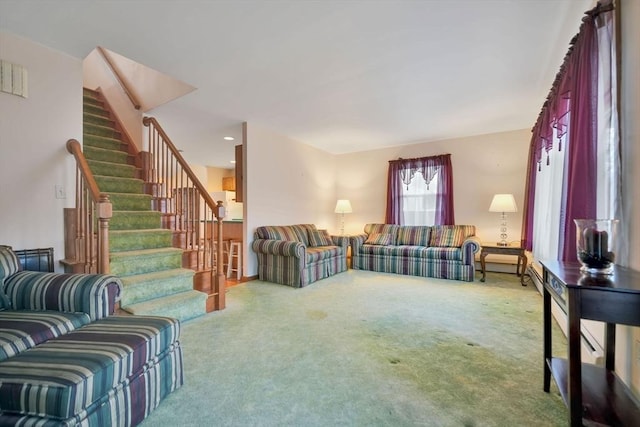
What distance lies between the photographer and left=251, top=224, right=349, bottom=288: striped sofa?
4.11 m

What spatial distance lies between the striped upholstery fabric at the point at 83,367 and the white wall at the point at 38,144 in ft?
4.94

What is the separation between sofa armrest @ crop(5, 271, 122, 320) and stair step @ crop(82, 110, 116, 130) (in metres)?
3.11

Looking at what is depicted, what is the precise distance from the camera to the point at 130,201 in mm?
3646

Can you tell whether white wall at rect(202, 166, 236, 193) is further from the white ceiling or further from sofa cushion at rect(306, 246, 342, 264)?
sofa cushion at rect(306, 246, 342, 264)

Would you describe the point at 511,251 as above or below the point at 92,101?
below

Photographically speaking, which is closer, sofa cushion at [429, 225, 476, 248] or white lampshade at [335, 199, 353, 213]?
sofa cushion at [429, 225, 476, 248]

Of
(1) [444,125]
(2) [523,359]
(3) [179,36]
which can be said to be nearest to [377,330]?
(2) [523,359]

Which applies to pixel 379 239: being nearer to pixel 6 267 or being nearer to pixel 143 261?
pixel 143 261

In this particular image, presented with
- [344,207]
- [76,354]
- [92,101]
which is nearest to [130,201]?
[92,101]

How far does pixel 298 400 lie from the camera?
5.27ft

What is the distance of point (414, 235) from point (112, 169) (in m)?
4.85

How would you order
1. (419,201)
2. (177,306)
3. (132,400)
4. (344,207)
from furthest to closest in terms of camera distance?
1. (344,207)
2. (419,201)
3. (177,306)
4. (132,400)

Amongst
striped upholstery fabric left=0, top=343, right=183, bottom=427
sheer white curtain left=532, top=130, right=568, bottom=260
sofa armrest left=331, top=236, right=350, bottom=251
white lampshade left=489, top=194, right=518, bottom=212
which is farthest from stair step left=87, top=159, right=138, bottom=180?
white lampshade left=489, top=194, right=518, bottom=212

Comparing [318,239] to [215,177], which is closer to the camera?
[318,239]
